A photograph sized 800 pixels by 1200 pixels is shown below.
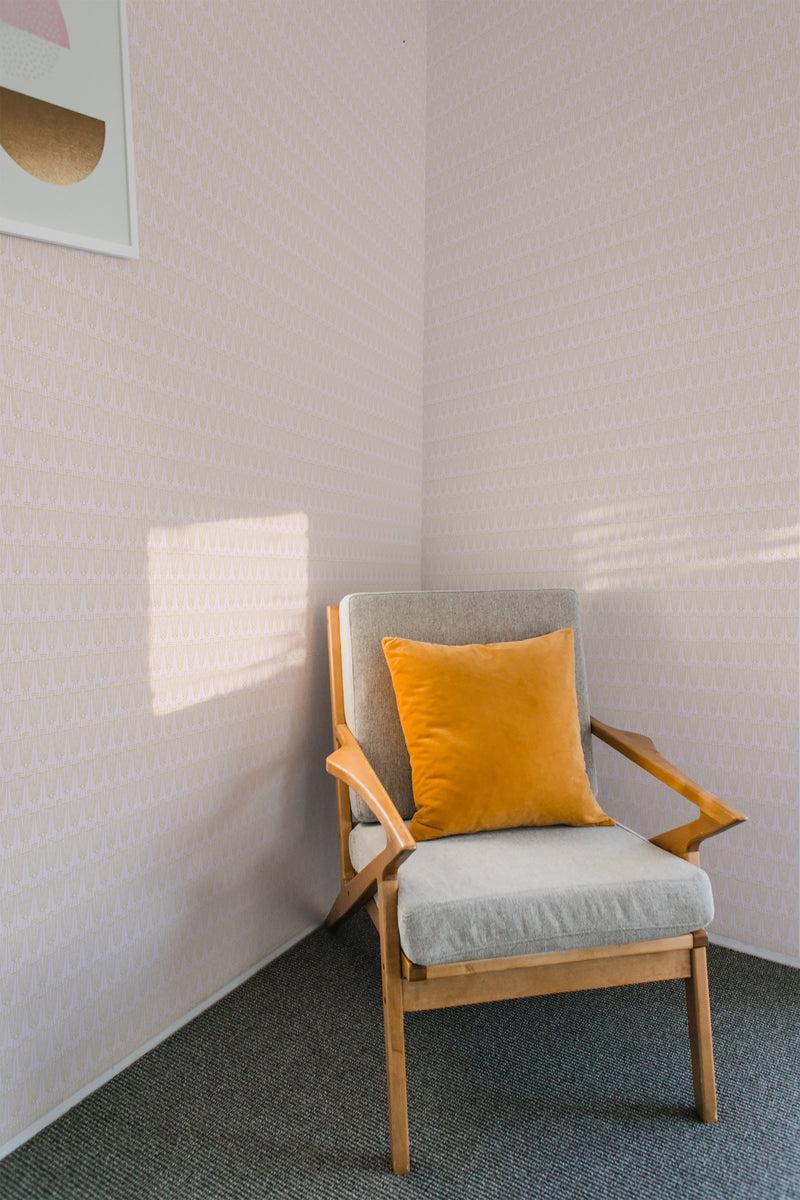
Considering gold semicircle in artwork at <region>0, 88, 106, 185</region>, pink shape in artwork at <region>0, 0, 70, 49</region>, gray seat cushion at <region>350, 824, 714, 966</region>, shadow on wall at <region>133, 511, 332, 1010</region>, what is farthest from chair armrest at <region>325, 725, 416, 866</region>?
pink shape in artwork at <region>0, 0, 70, 49</region>

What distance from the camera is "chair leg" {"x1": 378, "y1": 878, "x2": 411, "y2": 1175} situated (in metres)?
1.23

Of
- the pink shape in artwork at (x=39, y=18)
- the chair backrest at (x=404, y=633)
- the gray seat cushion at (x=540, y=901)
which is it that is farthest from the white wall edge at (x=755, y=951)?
the pink shape in artwork at (x=39, y=18)

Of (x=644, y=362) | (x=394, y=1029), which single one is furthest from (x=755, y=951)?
(x=644, y=362)

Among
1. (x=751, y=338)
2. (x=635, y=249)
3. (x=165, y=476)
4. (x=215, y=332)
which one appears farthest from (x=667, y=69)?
(x=165, y=476)

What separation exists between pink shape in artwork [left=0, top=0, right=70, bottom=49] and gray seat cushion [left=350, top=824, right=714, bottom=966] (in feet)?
5.19

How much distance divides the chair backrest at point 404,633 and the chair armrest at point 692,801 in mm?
206

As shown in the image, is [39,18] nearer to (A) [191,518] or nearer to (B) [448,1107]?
(A) [191,518]

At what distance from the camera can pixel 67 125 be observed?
1.30 m

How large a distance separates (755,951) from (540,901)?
0.98 m

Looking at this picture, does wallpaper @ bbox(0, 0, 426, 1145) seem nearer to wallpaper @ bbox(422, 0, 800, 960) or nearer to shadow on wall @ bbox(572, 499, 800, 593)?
wallpaper @ bbox(422, 0, 800, 960)

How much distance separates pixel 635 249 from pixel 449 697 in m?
1.33

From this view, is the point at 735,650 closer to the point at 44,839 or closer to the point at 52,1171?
the point at 44,839

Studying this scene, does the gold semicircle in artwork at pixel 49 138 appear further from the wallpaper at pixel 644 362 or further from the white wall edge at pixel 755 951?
the white wall edge at pixel 755 951

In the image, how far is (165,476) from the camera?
154 centimetres
